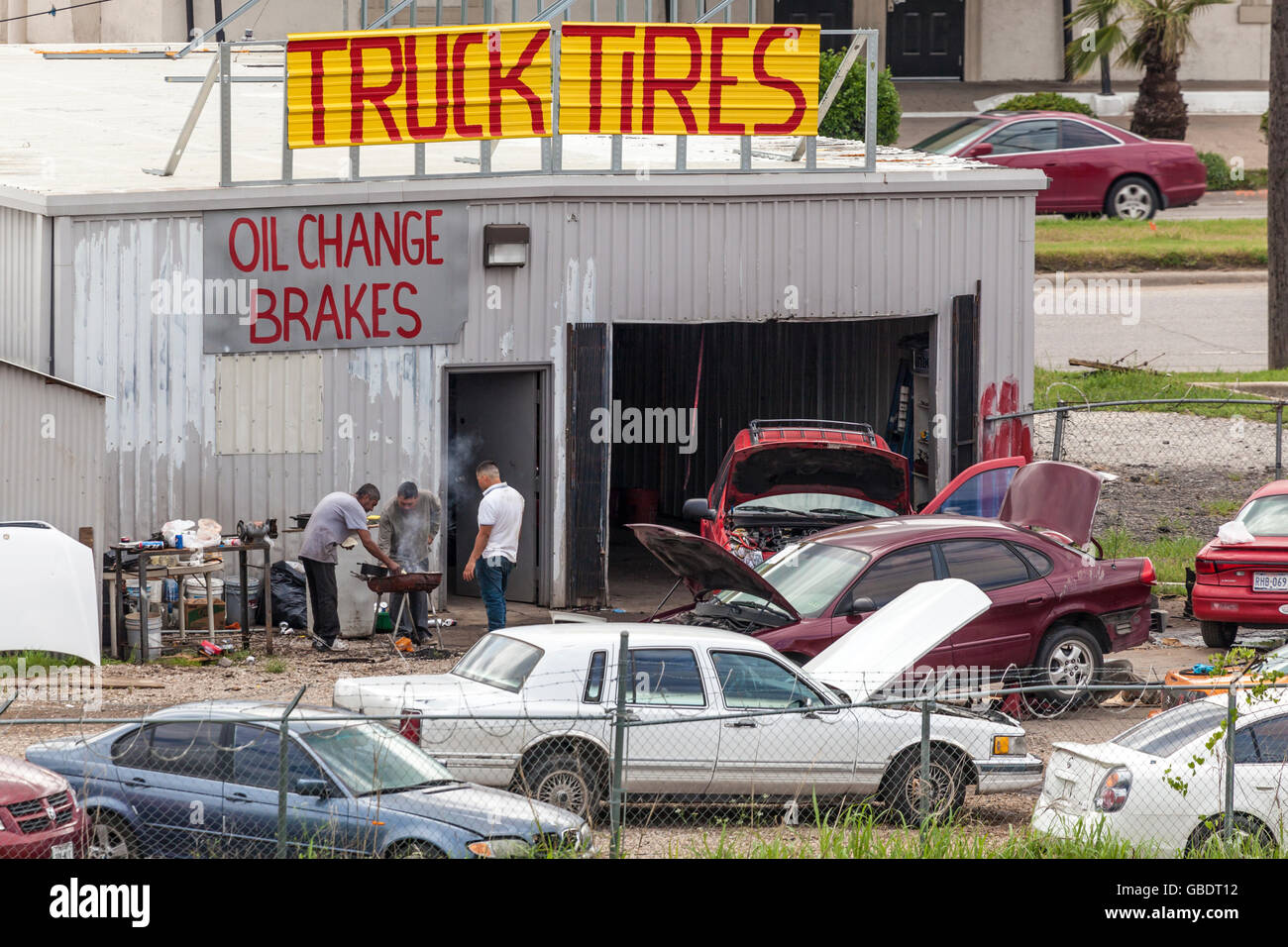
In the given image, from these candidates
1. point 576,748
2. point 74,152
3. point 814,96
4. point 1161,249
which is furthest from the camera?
point 1161,249

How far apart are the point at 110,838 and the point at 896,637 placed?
5.21 meters

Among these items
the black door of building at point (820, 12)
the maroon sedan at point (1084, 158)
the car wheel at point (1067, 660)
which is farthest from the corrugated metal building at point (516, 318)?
the black door of building at point (820, 12)

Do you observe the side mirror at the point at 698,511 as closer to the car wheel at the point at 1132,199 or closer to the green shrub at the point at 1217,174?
the car wheel at the point at 1132,199

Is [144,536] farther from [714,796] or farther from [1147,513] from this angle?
[1147,513]

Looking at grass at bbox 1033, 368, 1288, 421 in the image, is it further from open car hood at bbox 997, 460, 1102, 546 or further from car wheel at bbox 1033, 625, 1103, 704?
car wheel at bbox 1033, 625, 1103, 704

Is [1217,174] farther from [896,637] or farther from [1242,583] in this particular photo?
[896,637]

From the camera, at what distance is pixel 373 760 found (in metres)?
9.34

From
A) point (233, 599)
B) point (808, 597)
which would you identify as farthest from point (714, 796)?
point (233, 599)

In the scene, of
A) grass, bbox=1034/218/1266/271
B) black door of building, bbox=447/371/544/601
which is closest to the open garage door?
black door of building, bbox=447/371/544/601

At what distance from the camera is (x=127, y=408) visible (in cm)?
1541

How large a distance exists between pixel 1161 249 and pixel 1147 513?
9.70 m

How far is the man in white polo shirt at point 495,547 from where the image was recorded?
15.0 m

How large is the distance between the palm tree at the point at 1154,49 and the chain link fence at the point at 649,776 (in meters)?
26.9
